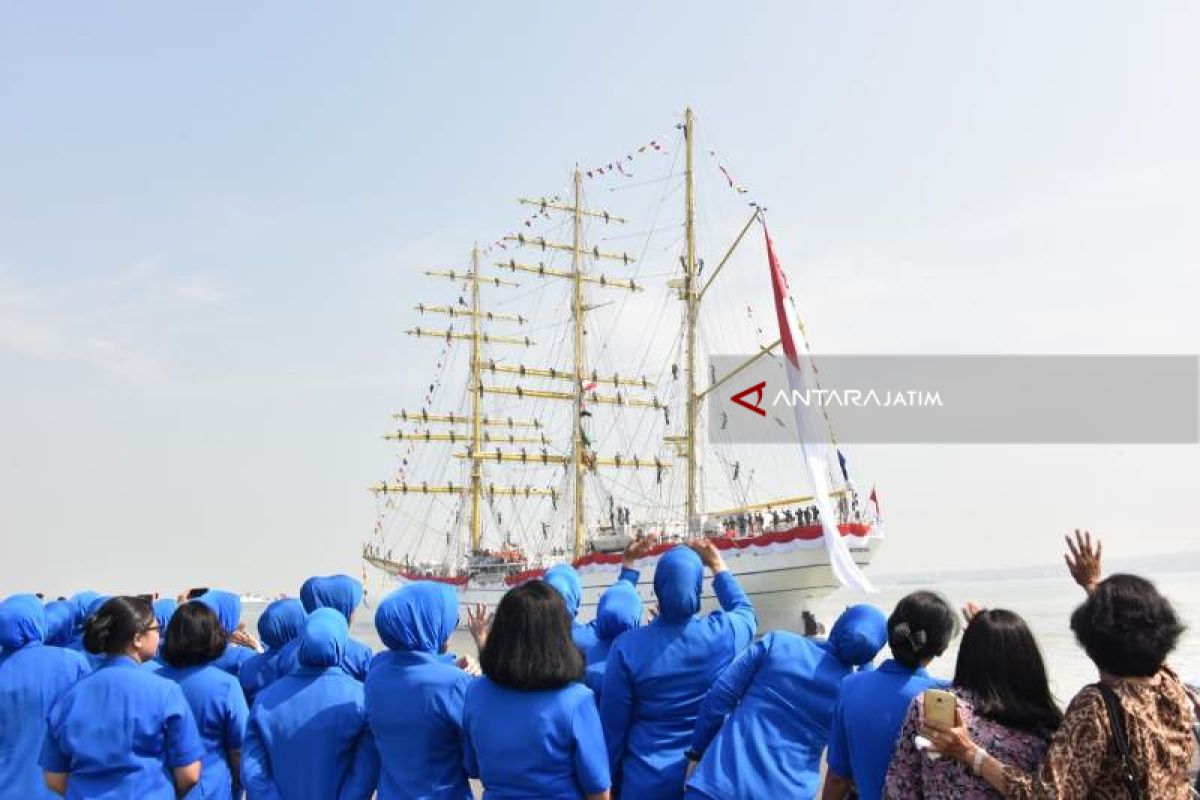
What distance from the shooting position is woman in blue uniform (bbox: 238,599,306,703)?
219 inches

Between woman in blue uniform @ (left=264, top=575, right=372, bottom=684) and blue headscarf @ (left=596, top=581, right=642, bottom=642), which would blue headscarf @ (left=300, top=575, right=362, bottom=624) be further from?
blue headscarf @ (left=596, top=581, right=642, bottom=642)

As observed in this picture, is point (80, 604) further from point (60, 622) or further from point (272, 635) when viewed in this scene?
point (272, 635)

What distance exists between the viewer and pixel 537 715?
3.56 meters

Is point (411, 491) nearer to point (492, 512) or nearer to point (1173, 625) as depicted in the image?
point (492, 512)

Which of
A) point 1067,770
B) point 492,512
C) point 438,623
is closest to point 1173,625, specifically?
point 1067,770

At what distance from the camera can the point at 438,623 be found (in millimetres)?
4113

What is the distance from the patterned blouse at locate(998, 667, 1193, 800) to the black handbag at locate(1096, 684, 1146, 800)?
0.03ft

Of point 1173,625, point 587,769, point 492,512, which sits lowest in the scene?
point 492,512

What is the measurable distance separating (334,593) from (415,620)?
176 cm

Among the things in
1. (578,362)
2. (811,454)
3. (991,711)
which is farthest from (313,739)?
(578,362)

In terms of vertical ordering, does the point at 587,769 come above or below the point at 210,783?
above


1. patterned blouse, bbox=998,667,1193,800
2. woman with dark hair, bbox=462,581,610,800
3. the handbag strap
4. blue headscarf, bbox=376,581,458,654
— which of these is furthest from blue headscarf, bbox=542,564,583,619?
the handbag strap

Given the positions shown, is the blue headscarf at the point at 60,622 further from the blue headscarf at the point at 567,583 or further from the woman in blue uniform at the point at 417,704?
the woman in blue uniform at the point at 417,704

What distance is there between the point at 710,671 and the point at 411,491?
198 feet
